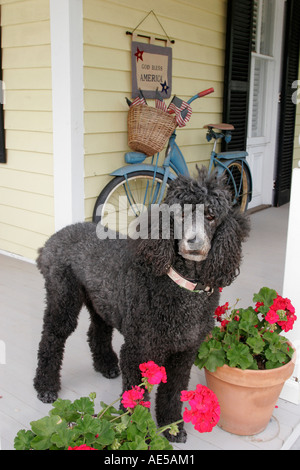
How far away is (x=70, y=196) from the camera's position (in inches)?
139

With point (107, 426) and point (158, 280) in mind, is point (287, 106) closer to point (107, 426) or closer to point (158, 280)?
point (158, 280)

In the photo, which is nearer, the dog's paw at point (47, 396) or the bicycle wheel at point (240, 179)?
the dog's paw at point (47, 396)

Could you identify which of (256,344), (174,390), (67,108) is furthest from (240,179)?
(174,390)

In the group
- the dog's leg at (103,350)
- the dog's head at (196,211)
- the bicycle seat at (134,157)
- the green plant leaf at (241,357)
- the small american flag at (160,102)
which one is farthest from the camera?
the bicycle seat at (134,157)

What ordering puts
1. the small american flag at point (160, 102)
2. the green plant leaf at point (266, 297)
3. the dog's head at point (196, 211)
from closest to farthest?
the dog's head at point (196, 211)
the green plant leaf at point (266, 297)
the small american flag at point (160, 102)

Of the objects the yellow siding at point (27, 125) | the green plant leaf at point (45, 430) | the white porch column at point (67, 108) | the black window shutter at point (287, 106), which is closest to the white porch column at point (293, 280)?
the green plant leaf at point (45, 430)

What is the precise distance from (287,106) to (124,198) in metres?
3.11

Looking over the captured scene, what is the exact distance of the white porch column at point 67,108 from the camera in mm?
3256

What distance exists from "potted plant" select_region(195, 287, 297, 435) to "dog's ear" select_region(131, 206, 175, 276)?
1.65ft

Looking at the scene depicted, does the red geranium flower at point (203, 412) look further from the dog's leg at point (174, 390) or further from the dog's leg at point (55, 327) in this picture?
the dog's leg at point (55, 327)

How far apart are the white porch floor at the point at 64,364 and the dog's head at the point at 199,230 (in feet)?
2.41

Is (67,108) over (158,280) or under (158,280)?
over

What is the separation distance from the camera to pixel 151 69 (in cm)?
398

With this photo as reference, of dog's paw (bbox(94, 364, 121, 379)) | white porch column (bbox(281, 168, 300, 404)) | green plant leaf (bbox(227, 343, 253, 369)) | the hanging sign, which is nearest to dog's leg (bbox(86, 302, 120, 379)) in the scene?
dog's paw (bbox(94, 364, 121, 379))
